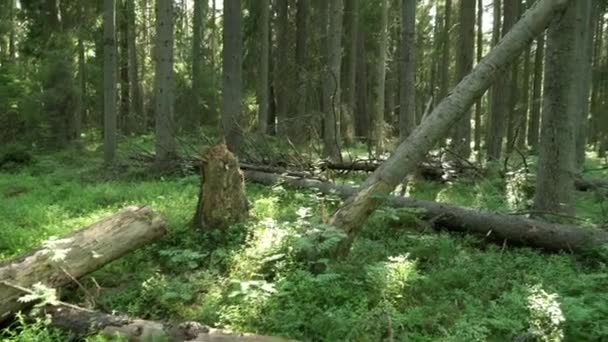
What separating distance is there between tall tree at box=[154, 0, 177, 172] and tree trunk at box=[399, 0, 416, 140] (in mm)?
5285

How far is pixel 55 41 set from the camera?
18.7 m

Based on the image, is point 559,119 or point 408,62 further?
point 408,62

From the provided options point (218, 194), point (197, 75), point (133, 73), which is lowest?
point (218, 194)

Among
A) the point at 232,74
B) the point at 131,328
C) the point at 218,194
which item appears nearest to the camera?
the point at 131,328

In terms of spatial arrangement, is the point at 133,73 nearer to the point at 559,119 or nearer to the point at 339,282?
the point at 559,119

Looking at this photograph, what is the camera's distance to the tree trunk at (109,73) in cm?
1330

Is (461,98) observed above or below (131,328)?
above

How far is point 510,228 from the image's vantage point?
6973 millimetres

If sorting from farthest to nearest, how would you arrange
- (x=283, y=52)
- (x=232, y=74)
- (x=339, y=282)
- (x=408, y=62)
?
(x=283, y=52), (x=232, y=74), (x=408, y=62), (x=339, y=282)

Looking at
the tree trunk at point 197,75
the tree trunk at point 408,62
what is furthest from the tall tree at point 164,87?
the tree trunk at point 197,75

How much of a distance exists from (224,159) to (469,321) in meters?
4.01

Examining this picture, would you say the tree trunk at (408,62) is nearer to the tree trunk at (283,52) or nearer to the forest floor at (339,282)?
the forest floor at (339,282)

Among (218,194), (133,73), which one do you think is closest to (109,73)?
(218,194)

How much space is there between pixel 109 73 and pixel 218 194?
26.3ft
